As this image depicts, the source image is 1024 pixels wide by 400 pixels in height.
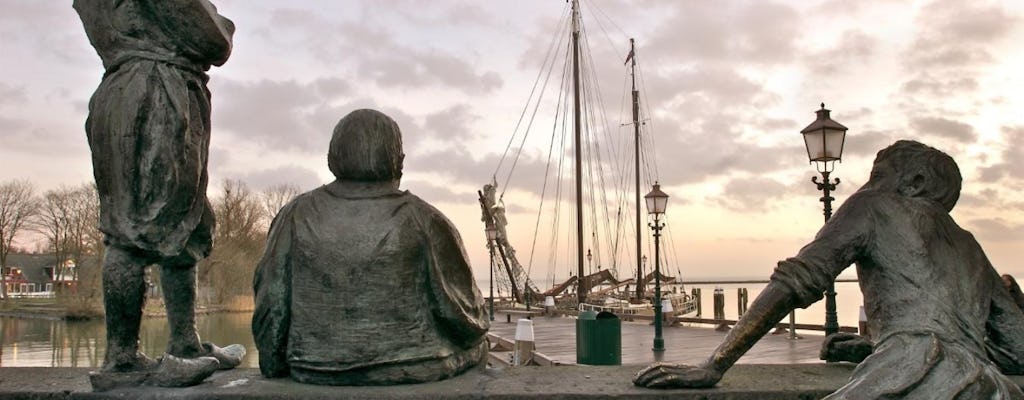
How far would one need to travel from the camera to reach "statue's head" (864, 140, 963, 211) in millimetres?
3352

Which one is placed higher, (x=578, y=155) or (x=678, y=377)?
(x=578, y=155)

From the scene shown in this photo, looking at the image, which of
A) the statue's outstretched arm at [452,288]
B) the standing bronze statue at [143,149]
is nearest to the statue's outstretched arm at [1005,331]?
the statue's outstretched arm at [452,288]

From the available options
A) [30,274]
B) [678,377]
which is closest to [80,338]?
[678,377]

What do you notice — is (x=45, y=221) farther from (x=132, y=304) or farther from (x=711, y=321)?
(x=132, y=304)

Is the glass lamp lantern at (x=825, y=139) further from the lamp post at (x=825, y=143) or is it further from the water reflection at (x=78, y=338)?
the water reflection at (x=78, y=338)

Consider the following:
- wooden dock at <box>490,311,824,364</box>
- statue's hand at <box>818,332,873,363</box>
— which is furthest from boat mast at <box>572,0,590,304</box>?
statue's hand at <box>818,332,873,363</box>

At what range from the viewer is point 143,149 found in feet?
10.8

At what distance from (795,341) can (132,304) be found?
597 inches

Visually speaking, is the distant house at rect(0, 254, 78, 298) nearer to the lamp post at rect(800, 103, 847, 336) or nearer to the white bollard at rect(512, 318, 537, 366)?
the white bollard at rect(512, 318, 537, 366)

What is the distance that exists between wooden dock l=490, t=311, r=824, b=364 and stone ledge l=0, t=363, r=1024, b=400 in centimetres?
723

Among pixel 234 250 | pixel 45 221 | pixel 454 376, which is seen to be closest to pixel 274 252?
pixel 454 376

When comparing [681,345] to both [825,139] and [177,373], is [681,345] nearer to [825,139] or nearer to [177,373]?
[825,139]

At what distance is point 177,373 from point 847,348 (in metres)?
3.26

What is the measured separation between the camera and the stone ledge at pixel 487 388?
3125 mm
